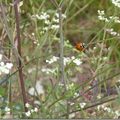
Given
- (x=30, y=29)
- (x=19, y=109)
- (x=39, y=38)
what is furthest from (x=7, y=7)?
(x=30, y=29)

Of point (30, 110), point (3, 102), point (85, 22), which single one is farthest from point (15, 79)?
point (85, 22)

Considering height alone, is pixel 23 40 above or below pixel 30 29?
below

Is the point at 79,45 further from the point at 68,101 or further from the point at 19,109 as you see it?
the point at 19,109

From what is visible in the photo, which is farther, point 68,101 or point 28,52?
point 28,52

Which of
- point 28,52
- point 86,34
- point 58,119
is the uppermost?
point 86,34

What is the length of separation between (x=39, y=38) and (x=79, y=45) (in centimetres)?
27

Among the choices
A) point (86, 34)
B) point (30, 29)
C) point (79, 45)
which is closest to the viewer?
point (79, 45)

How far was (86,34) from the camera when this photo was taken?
2.77m

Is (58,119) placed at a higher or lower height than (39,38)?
lower

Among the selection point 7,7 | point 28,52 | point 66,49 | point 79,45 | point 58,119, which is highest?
point 28,52

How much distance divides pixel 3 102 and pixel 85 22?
1.55m

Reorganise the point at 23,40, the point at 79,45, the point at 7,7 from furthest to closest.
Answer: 1. the point at 23,40
2. the point at 7,7
3. the point at 79,45

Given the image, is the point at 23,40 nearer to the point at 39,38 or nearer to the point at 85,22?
the point at 39,38

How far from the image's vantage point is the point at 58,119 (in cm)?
138
